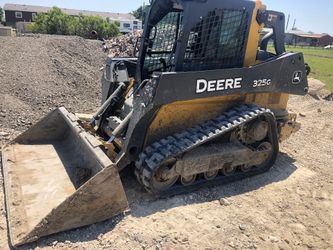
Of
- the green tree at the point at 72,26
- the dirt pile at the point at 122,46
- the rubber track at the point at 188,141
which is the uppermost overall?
the rubber track at the point at 188,141

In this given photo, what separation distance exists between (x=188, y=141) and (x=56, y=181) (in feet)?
5.37

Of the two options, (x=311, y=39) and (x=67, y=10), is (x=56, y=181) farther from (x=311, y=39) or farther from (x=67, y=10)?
(x=311, y=39)

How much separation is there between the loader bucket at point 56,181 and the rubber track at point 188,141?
0.47 metres

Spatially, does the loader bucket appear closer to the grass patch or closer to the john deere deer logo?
the john deere deer logo

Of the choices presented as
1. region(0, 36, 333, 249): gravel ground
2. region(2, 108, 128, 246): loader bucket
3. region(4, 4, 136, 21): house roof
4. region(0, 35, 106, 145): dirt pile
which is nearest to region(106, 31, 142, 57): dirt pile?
region(0, 35, 106, 145): dirt pile

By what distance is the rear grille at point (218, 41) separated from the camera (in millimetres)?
4660

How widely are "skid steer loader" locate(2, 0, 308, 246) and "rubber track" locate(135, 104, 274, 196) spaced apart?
12 millimetres

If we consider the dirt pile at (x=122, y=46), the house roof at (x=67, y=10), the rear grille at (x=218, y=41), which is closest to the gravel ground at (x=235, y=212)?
the rear grille at (x=218, y=41)

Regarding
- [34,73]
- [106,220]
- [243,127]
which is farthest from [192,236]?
[34,73]

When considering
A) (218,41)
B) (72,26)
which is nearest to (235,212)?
(218,41)

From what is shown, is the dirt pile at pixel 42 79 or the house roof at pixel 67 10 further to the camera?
the house roof at pixel 67 10

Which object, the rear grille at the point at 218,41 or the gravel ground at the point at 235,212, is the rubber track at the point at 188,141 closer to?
the gravel ground at the point at 235,212

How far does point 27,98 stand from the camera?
8.20m

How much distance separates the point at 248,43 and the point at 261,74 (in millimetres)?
444
